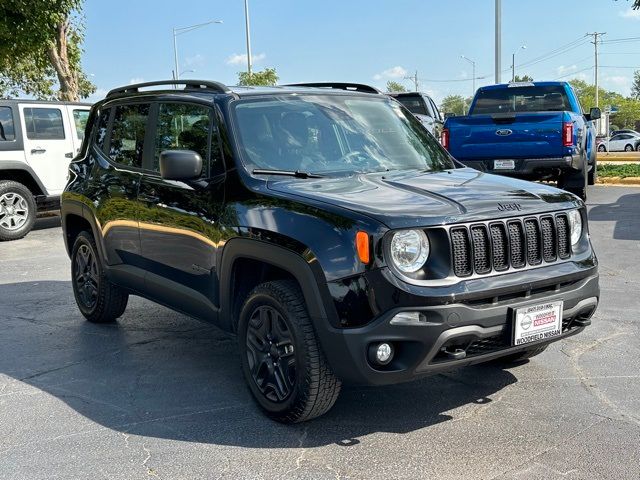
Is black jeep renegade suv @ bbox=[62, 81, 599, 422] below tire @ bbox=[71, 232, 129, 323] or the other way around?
the other way around

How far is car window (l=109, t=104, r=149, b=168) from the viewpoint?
214 inches

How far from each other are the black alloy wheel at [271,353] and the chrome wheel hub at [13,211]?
826 centimetres

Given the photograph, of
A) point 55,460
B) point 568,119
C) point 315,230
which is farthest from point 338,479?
point 568,119

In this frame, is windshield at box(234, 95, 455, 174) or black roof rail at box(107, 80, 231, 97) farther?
black roof rail at box(107, 80, 231, 97)

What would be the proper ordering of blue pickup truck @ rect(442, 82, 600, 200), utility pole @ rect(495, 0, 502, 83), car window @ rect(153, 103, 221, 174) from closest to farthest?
1. car window @ rect(153, 103, 221, 174)
2. blue pickup truck @ rect(442, 82, 600, 200)
3. utility pole @ rect(495, 0, 502, 83)

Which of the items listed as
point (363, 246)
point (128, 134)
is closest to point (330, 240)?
point (363, 246)

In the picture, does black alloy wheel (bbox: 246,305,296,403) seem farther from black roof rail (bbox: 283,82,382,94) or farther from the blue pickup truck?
the blue pickup truck

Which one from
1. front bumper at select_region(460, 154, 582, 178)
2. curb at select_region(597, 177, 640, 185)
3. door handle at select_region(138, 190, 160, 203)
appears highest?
door handle at select_region(138, 190, 160, 203)

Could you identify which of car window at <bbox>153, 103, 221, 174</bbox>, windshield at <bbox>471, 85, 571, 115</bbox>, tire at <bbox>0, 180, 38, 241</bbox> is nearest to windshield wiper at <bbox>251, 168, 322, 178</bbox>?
car window at <bbox>153, 103, 221, 174</bbox>

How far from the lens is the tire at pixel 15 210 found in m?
11.2

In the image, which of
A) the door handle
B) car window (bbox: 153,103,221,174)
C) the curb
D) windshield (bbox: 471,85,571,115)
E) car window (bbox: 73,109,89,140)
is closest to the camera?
car window (bbox: 153,103,221,174)

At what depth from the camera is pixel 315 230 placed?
3688 millimetres

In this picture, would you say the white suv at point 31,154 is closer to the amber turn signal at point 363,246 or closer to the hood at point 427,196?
the hood at point 427,196

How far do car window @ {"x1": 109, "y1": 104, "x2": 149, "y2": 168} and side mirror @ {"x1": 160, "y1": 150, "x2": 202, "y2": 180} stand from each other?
105 cm
